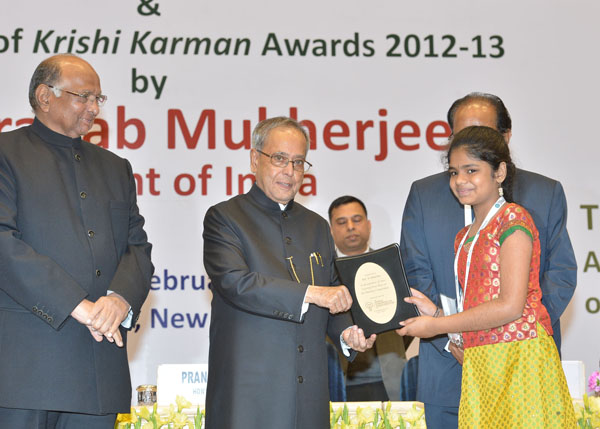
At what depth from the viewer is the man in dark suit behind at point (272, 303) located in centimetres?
302

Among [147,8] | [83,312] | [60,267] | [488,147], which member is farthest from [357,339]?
[147,8]

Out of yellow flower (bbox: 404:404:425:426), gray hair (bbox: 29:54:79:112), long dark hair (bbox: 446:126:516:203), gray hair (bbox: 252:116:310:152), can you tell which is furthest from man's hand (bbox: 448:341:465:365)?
gray hair (bbox: 29:54:79:112)

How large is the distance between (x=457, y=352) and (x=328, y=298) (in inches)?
22.7

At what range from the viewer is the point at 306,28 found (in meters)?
6.01

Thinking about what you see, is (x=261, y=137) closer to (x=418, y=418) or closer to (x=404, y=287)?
(x=404, y=287)

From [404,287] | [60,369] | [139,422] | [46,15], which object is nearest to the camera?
[60,369]

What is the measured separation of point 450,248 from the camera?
10.9 ft

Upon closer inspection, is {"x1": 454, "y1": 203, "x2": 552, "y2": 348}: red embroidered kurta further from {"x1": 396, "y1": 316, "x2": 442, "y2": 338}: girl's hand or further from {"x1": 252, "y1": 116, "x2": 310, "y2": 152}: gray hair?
{"x1": 252, "y1": 116, "x2": 310, "y2": 152}: gray hair

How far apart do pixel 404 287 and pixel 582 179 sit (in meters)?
3.49

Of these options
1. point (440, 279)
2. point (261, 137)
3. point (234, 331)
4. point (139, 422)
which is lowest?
point (139, 422)

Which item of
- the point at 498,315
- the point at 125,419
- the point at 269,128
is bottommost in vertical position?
the point at 125,419

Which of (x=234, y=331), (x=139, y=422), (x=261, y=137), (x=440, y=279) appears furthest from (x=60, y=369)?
(x=440, y=279)

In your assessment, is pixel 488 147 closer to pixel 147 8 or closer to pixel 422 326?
pixel 422 326

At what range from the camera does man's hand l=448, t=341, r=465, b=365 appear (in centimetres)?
309
